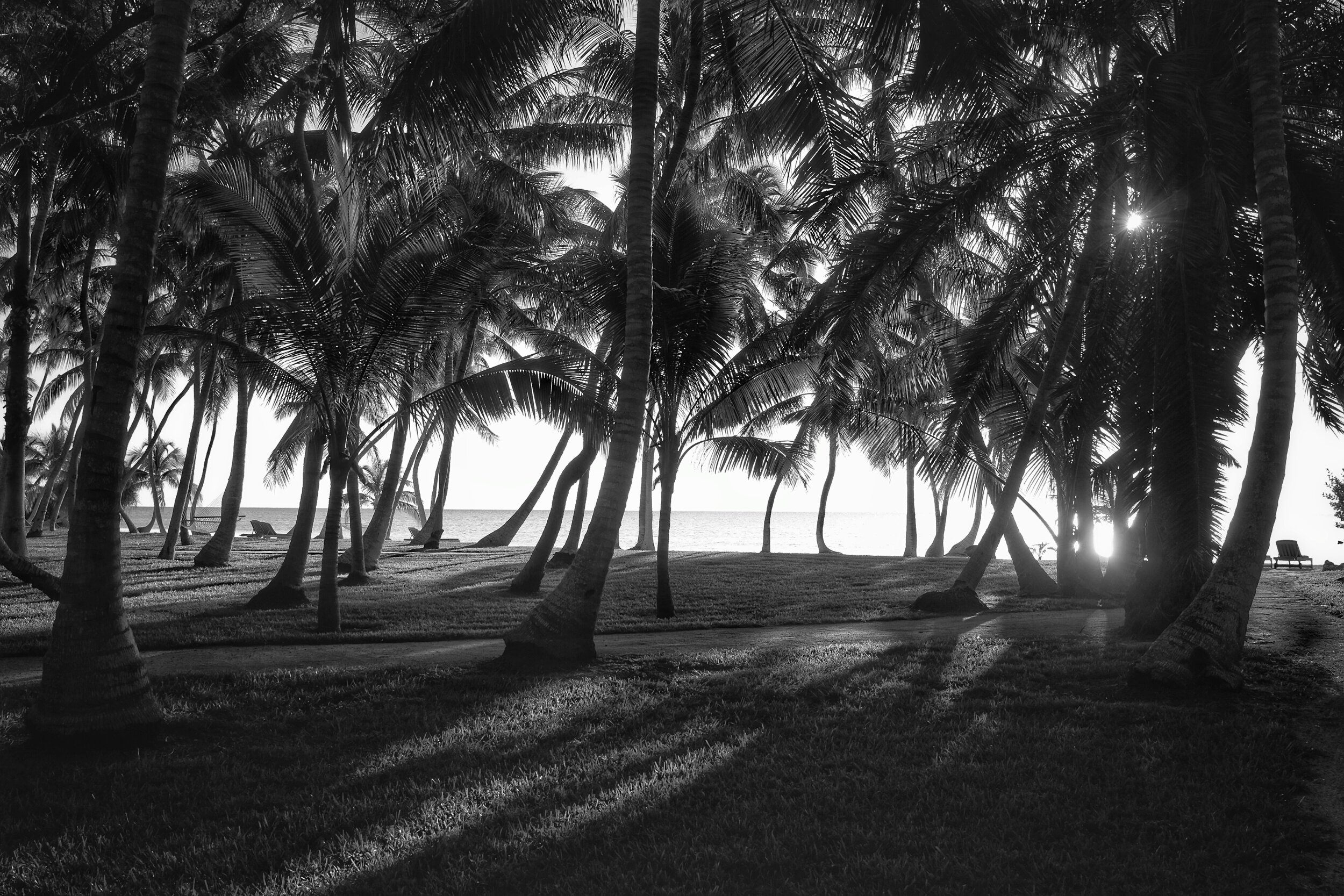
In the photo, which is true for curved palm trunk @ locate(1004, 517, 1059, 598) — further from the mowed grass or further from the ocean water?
the ocean water

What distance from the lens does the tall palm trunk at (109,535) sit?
516 cm

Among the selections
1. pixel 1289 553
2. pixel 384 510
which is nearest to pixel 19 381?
pixel 384 510

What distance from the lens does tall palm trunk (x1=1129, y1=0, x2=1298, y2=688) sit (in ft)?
22.1

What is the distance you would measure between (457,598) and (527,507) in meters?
12.9

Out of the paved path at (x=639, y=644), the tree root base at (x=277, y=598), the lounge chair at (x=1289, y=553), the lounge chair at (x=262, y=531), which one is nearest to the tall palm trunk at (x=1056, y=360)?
the paved path at (x=639, y=644)

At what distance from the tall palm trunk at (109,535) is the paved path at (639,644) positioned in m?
1.98

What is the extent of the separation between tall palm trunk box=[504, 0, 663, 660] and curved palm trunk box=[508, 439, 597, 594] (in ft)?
18.4

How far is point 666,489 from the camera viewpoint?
1291 centimetres

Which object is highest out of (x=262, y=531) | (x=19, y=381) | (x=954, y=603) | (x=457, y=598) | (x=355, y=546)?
(x=19, y=381)

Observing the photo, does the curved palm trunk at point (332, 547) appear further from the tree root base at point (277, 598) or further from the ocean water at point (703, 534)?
the ocean water at point (703, 534)

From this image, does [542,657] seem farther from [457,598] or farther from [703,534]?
[703,534]

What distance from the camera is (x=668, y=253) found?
1298cm

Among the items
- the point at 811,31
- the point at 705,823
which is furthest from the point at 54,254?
the point at 705,823

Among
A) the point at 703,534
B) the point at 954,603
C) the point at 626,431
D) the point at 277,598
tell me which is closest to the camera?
the point at 626,431
